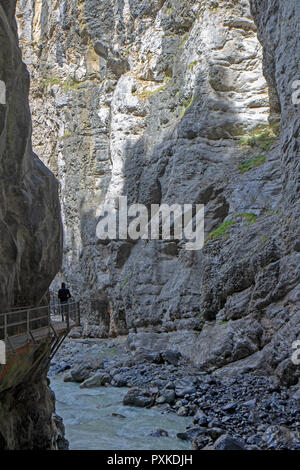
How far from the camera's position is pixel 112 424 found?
50.1 ft

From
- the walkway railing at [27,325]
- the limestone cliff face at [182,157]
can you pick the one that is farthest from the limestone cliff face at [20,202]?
the limestone cliff face at [182,157]

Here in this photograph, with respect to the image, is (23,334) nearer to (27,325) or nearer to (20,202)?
(27,325)

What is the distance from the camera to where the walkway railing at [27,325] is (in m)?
9.37

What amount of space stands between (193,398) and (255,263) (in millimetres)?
7090

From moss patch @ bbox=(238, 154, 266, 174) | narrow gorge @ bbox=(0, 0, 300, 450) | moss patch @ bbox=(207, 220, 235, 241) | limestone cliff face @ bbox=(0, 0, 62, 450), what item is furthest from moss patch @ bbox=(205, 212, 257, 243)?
limestone cliff face @ bbox=(0, 0, 62, 450)

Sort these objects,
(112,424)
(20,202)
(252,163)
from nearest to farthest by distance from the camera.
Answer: (20,202) → (112,424) → (252,163)

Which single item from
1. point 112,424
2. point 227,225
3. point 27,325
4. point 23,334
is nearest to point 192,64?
point 227,225

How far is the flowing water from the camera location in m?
13.0

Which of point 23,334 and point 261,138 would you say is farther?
point 261,138

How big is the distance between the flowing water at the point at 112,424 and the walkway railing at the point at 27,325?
352cm

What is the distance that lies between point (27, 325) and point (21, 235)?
405 centimetres

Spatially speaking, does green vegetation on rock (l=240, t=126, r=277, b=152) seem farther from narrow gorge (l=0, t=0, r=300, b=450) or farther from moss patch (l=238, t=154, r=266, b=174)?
moss patch (l=238, t=154, r=266, b=174)

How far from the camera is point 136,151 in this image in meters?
40.8
